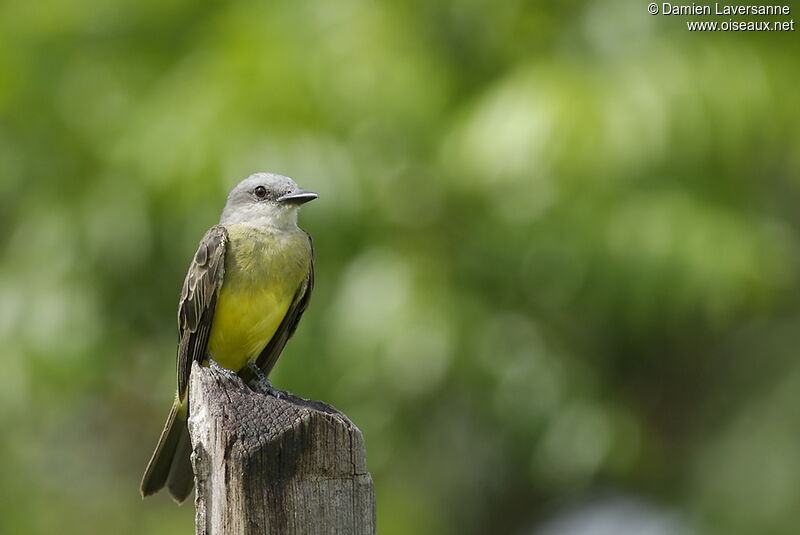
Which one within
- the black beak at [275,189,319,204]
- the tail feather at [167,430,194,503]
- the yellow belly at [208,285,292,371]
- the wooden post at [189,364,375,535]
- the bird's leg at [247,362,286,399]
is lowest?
the wooden post at [189,364,375,535]

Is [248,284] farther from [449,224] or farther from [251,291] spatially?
[449,224]

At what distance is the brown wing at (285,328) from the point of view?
491 cm

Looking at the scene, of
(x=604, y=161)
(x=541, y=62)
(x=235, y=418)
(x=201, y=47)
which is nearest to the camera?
(x=235, y=418)

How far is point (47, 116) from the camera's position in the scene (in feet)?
26.3

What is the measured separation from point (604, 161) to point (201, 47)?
2970mm

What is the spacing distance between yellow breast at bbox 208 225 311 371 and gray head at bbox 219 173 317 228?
0.25 feet

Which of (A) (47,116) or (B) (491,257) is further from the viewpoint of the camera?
(A) (47,116)

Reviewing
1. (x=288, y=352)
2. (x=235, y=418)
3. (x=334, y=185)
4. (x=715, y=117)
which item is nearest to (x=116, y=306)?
(x=288, y=352)

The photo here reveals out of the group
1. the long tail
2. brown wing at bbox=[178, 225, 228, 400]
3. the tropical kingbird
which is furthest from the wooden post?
brown wing at bbox=[178, 225, 228, 400]

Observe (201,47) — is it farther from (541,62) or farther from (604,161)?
(604,161)

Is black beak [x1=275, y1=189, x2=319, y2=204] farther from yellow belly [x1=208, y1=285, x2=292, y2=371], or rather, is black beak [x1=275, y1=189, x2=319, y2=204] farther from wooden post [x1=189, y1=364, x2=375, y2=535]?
wooden post [x1=189, y1=364, x2=375, y2=535]

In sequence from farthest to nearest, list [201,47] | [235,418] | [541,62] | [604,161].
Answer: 1. [201,47]
2. [541,62]
3. [604,161]
4. [235,418]

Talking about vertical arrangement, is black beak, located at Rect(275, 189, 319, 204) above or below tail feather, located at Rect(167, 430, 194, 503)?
above

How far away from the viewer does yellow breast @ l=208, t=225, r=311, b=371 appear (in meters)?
4.67
